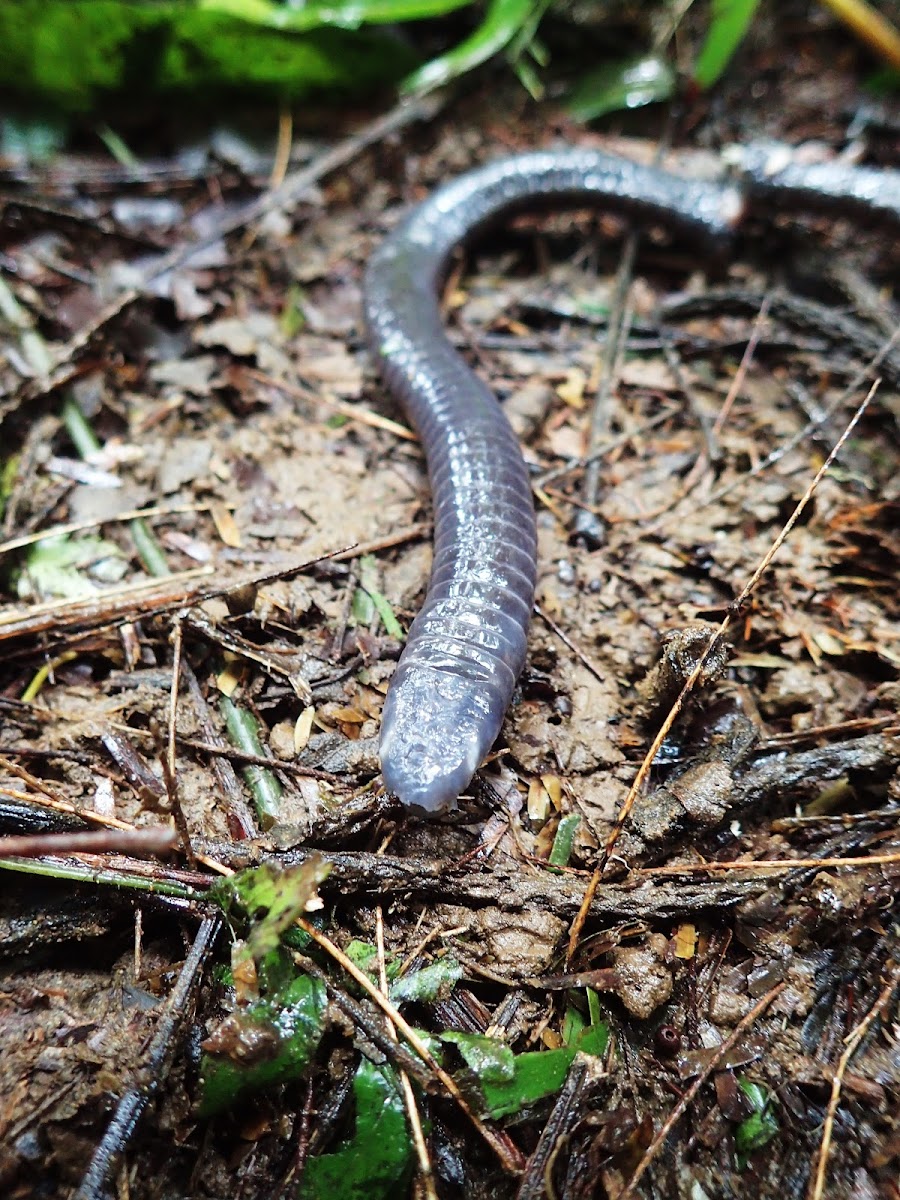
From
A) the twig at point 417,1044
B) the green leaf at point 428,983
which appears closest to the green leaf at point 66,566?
the twig at point 417,1044

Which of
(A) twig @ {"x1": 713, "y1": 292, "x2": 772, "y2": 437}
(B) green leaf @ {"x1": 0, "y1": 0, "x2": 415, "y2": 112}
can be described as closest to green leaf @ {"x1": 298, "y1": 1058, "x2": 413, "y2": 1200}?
(A) twig @ {"x1": 713, "y1": 292, "x2": 772, "y2": 437}

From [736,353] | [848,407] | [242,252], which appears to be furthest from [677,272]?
[242,252]

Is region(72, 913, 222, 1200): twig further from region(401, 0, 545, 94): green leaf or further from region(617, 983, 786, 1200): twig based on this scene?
region(401, 0, 545, 94): green leaf

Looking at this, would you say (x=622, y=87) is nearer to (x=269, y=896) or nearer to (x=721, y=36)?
(x=721, y=36)

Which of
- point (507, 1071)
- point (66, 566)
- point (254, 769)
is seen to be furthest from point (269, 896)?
point (66, 566)

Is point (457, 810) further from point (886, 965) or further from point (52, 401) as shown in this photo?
point (52, 401)

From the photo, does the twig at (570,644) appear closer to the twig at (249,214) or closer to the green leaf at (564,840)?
the green leaf at (564,840)
